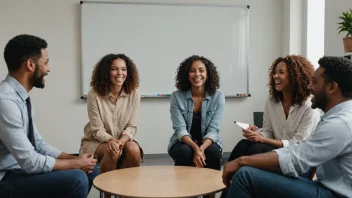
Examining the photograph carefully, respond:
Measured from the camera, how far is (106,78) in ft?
9.02

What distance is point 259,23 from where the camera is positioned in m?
4.76

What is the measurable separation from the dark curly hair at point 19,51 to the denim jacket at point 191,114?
48.5 inches

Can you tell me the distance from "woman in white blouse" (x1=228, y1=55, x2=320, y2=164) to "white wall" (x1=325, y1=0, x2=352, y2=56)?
50.3 inches

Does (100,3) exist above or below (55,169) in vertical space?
above

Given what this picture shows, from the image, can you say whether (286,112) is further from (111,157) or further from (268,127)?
(111,157)

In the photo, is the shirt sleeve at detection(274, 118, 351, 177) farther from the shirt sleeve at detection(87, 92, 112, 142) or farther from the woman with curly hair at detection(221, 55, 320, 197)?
the shirt sleeve at detection(87, 92, 112, 142)

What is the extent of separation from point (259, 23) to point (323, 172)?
11.4 ft

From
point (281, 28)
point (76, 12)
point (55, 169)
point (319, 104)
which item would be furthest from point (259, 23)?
point (55, 169)

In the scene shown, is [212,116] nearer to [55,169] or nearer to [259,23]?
[55,169]

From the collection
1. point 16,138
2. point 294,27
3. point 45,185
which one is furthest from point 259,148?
point 294,27

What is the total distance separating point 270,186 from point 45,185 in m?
1.06

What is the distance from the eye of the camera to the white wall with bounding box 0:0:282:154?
14.0 ft

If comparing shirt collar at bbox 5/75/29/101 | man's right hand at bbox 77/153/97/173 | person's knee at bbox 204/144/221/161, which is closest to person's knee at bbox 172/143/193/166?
person's knee at bbox 204/144/221/161

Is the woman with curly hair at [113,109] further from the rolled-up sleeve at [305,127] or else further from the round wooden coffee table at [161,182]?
the rolled-up sleeve at [305,127]
